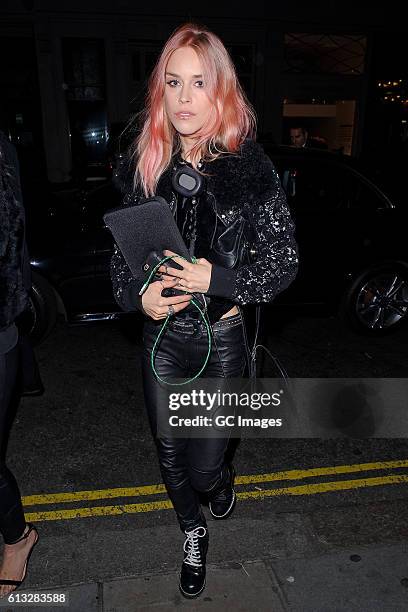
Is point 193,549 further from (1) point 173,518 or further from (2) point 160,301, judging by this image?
(2) point 160,301

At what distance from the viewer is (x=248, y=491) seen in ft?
9.62

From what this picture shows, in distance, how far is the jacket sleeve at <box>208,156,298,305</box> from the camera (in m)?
1.84

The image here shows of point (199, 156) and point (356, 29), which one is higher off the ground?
point (356, 29)

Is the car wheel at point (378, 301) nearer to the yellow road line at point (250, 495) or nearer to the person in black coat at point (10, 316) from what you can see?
the yellow road line at point (250, 495)

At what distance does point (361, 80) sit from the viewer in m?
13.7

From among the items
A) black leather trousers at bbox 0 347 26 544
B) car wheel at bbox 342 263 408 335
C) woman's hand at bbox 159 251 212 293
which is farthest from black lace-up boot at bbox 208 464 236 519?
car wheel at bbox 342 263 408 335

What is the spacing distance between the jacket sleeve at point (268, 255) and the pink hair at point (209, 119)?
0.22 m

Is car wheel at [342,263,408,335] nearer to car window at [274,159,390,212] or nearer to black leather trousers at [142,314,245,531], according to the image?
car window at [274,159,390,212]

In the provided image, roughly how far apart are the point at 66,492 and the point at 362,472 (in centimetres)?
179

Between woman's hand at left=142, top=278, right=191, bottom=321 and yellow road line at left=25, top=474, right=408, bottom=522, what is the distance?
4.71 feet

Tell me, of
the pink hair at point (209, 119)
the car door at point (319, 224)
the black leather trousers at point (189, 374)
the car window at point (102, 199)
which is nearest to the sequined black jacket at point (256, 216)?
the pink hair at point (209, 119)

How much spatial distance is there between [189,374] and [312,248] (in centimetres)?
297

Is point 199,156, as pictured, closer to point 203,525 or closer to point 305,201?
point 203,525

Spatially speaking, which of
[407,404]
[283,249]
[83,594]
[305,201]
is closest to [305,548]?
[83,594]
